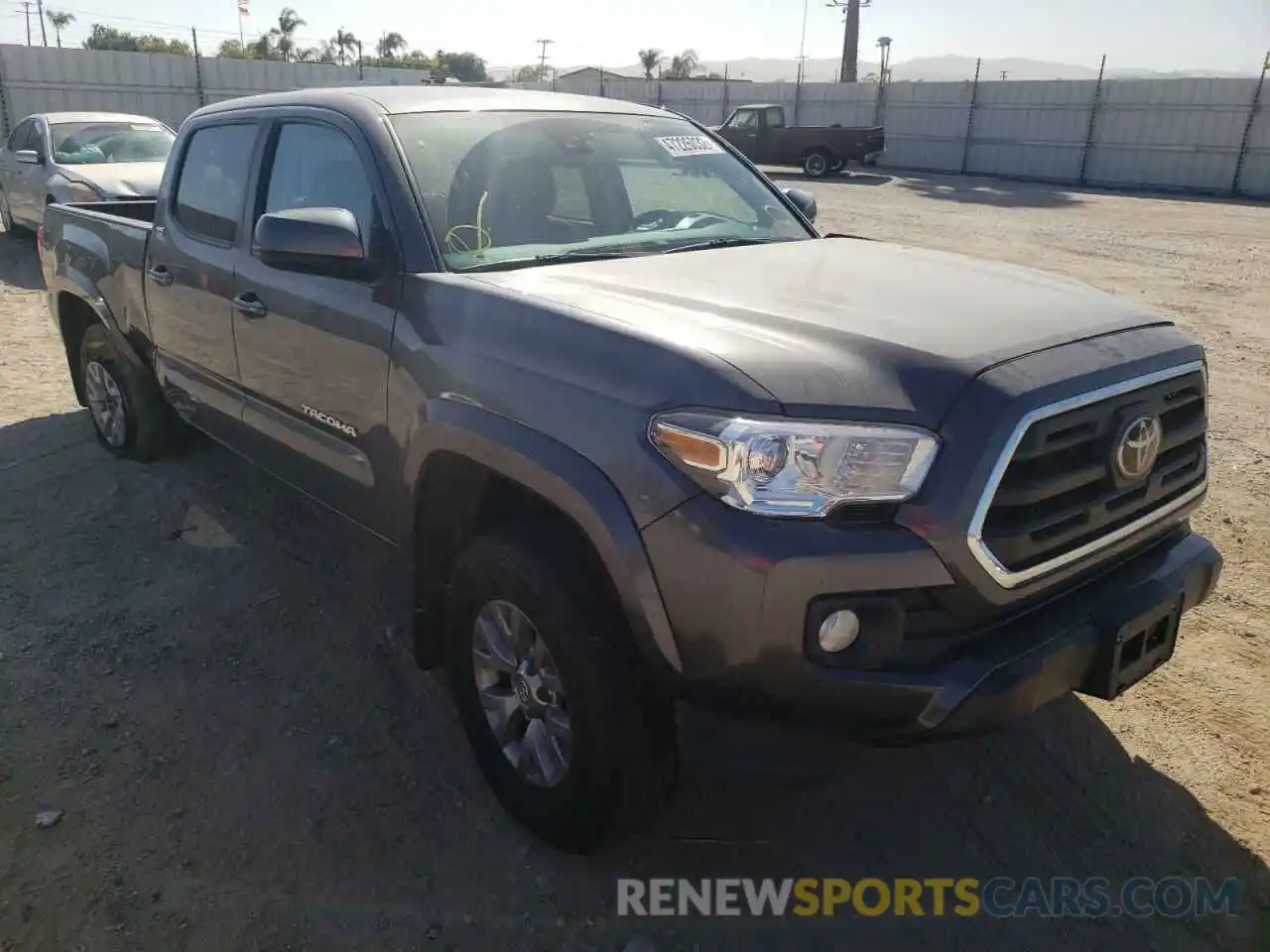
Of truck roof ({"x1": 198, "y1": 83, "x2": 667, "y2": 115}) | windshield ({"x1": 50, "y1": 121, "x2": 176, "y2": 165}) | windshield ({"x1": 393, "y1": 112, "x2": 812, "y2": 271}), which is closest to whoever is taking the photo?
windshield ({"x1": 393, "y1": 112, "x2": 812, "y2": 271})

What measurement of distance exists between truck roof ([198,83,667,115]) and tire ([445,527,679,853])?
1629mm

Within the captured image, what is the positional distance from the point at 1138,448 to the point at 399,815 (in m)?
2.19

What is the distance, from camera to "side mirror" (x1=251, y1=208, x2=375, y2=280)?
2791mm

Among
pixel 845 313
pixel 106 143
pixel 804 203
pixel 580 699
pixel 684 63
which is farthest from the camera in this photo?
pixel 684 63

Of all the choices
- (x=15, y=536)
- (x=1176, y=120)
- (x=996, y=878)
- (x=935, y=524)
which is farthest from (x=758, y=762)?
(x=1176, y=120)

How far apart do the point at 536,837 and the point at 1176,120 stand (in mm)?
26445

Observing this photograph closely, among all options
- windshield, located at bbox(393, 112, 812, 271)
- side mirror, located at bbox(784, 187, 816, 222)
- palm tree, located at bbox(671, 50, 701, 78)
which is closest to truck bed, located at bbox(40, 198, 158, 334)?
windshield, located at bbox(393, 112, 812, 271)

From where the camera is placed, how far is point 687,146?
3.88m

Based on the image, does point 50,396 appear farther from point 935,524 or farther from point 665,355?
point 935,524

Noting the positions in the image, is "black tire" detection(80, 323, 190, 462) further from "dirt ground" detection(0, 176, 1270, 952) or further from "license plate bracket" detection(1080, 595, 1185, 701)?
"license plate bracket" detection(1080, 595, 1185, 701)

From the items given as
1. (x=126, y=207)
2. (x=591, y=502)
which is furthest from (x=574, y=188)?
(x=126, y=207)

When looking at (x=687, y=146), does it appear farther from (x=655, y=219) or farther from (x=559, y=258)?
(x=559, y=258)

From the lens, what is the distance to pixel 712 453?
2.04 meters

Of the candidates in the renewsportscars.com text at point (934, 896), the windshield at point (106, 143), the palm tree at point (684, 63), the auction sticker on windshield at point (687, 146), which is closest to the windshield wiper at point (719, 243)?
the auction sticker on windshield at point (687, 146)
